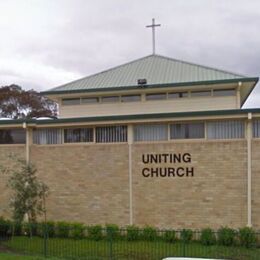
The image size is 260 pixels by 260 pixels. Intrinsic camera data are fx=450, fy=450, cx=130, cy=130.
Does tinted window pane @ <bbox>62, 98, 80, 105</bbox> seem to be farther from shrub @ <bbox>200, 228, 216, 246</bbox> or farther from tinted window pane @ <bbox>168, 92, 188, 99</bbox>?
shrub @ <bbox>200, 228, 216, 246</bbox>

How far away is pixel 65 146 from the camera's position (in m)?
16.9

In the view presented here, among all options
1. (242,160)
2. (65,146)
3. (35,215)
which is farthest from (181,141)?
(35,215)

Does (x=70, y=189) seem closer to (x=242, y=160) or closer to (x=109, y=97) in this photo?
(x=109, y=97)

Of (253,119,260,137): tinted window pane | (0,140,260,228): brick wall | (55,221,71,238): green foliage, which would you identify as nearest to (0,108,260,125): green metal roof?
(253,119,260,137): tinted window pane

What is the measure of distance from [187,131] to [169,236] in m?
3.66

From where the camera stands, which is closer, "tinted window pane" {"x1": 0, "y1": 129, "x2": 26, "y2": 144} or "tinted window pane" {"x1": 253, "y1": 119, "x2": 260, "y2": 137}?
"tinted window pane" {"x1": 253, "y1": 119, "x2": 260, "y2": 137}

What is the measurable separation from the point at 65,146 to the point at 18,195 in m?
2.85

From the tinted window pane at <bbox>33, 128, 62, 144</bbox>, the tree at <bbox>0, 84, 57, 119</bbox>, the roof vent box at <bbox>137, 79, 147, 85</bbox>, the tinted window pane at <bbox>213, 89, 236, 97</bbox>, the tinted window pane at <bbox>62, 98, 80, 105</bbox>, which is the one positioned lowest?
the tinted window pane at <bbox>33, 128, 62, 144</bbox>

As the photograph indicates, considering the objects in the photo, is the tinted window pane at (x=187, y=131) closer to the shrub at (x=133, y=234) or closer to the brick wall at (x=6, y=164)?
the shrub at (x=133, y=234)

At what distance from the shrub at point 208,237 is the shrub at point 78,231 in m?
4.13

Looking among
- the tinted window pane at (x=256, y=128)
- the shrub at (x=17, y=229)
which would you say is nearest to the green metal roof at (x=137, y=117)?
the tinted window pane at (x=256, y=128)

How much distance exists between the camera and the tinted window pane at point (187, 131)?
51.3 feet

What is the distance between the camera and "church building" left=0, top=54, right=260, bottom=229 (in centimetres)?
1513

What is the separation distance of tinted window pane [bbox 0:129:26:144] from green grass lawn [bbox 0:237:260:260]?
397 centimetres
